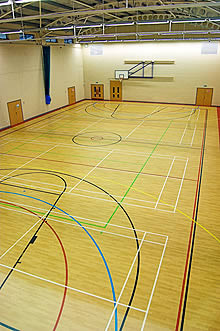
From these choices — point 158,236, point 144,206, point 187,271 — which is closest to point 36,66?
point 144,206

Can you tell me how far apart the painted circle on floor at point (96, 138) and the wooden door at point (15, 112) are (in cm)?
569

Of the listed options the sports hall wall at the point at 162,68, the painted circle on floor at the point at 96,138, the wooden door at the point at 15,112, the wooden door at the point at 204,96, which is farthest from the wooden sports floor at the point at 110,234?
the sports hall wall at the point at 162,68

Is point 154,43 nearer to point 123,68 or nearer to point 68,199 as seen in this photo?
point 123,68

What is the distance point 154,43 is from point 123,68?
378cm

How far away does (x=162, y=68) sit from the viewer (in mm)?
25859

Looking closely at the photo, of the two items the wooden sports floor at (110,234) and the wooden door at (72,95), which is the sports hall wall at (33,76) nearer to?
the wooden door at (72,95)

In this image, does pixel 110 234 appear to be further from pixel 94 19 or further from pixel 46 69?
pixel 94 19

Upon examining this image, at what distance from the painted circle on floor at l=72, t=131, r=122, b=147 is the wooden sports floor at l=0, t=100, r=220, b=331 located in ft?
0.58

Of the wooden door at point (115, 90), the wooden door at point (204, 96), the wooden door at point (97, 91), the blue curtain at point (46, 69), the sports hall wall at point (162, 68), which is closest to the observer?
the blue curtain at point (46, 69)

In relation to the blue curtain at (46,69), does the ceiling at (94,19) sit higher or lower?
higher

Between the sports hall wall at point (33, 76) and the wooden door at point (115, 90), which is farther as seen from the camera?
the wooden door at point (115, 90)

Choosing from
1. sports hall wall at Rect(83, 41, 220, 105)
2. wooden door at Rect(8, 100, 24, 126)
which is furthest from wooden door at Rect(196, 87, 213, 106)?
wooden door at Rect(8, 100, 24, 126)

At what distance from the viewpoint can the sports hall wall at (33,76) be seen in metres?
18.9

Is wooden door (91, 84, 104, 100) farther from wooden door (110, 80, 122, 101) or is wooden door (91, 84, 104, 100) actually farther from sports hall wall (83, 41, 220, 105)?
wooden door (110, 80, 122, 101)
